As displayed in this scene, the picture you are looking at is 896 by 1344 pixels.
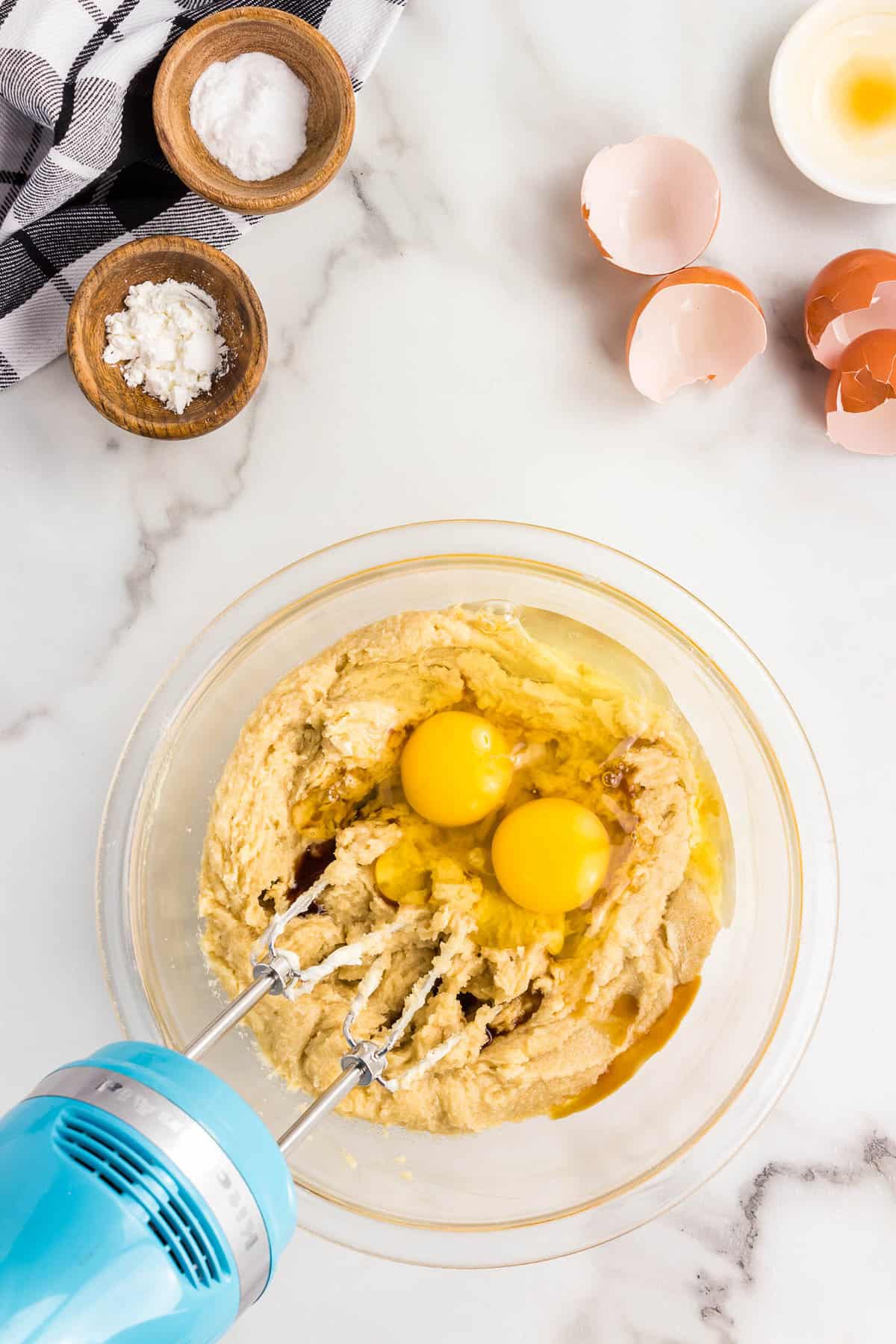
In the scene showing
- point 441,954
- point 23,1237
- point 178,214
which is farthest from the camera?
point 178,214

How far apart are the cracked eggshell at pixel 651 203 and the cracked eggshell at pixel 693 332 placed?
5 centimetres

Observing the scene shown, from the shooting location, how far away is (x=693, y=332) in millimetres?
→ 1747

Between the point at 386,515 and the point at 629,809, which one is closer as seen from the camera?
the point at 629,809

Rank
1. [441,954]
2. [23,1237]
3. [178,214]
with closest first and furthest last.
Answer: [23,1237] → [441,954] → [178,214]

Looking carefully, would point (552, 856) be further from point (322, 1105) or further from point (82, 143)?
point (82, 143)

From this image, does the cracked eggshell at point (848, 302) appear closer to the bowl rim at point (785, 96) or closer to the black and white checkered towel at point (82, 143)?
the bowl rim at point (785, 96)

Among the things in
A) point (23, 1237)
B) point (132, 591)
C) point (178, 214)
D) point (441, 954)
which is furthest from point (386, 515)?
point (23, 1237)

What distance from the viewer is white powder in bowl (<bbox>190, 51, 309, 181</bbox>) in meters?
1.66

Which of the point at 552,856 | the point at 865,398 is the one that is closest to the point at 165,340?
the point at 552,856

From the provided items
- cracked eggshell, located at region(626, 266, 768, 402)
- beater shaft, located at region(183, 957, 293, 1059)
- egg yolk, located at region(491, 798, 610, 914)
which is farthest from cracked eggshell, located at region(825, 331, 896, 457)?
beater shaft, located at region(183, 957, 293, 1059)

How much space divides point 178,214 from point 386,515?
0.61m

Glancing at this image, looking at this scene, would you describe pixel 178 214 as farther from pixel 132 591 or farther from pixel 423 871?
pixel 423 871

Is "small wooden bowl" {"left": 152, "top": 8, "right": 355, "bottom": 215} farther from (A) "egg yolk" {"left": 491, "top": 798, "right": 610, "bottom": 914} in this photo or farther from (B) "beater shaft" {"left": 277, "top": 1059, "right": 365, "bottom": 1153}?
(B) "beater shaft" {"left": 277, "top": 1059, "right": 365, "bottom": 1153}

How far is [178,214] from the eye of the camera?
1.74 m
